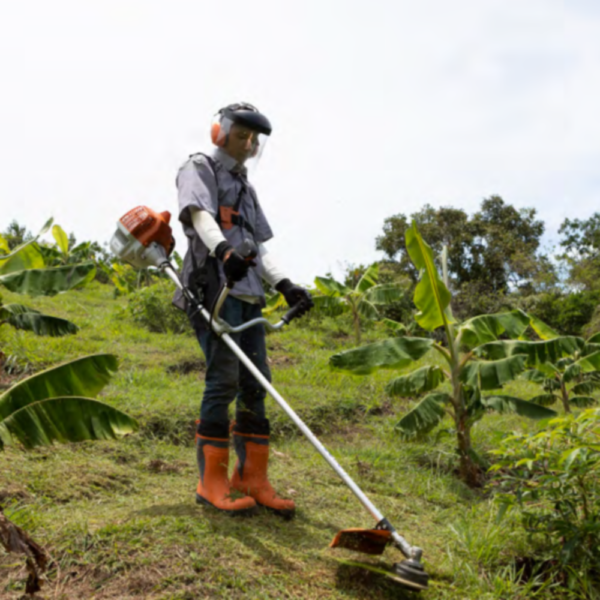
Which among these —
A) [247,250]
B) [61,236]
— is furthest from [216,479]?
[61,236]

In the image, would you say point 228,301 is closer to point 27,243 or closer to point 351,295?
point 27,243

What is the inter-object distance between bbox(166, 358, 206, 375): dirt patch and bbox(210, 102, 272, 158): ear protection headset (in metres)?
3.87

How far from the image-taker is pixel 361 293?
10008 millimetres

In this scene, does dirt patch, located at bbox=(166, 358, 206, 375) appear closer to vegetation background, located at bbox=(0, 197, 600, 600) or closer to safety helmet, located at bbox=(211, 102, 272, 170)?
vegetation background, located at bbox=(0, 197, 600, 600)

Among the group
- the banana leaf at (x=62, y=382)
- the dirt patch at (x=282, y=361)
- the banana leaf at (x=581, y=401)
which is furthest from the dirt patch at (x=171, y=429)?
the banana leaf at (x=581, y=401)

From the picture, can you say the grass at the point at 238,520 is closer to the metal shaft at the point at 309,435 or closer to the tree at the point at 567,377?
the metal shaft at the point at 309,435

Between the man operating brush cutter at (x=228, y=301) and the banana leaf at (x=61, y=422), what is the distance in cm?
65

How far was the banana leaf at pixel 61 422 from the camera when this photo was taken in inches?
104

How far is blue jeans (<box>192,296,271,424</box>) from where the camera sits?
3.29 metres

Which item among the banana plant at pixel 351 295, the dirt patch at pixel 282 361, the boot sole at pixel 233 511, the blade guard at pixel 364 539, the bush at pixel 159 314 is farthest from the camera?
the banana plant at pixel 351 295

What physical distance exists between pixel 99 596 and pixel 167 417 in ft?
8.59

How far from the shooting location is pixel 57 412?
8.91 ft

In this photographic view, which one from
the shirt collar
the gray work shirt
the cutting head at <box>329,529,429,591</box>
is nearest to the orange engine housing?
the gray work shirt

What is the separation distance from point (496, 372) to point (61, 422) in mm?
3278
